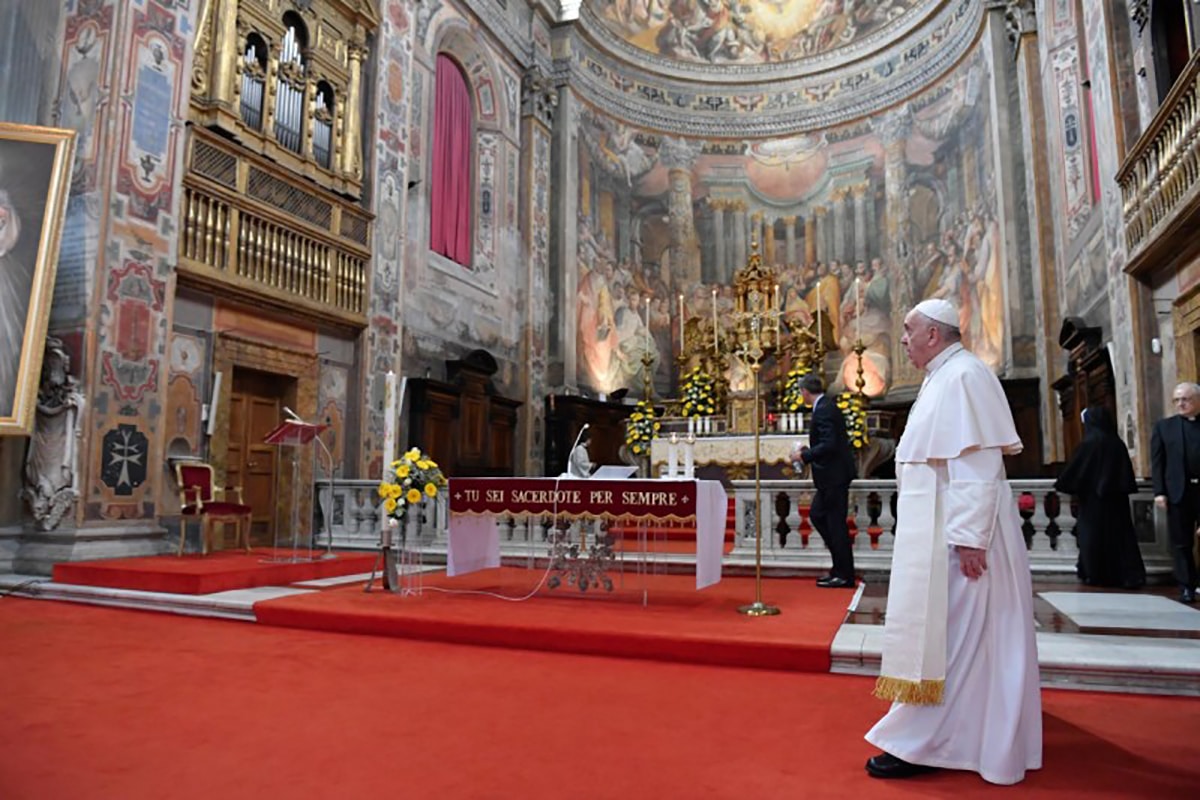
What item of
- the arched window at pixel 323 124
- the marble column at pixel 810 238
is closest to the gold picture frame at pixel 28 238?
the arched window at pixel 323 124

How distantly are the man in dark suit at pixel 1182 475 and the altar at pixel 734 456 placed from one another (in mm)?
6095

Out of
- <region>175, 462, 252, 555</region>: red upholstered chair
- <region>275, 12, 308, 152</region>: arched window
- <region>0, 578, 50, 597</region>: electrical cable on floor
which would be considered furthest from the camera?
<region>275, 12, 308, 152</region>: arched window

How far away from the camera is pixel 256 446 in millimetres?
9977

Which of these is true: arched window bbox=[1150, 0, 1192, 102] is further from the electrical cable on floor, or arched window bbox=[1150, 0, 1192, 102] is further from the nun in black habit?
the electrical cable on floor

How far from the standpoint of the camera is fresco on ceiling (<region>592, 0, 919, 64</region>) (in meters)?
18.7

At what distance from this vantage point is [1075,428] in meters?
11.0

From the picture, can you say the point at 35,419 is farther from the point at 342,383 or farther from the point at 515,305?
the point at 515,305

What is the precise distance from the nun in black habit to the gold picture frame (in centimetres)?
904

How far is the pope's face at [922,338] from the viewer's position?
3066 millimetres

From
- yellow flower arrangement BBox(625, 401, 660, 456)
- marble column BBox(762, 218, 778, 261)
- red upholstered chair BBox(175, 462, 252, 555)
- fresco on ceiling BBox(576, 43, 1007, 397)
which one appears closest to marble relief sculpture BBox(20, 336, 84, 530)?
red upholstered chair BBox(175, 462, 252, 555)

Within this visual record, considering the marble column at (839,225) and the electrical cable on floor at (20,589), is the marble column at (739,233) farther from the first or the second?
the electrical cable on floor at (20,589)

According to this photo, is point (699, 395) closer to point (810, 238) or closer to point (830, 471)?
point (810, 238)

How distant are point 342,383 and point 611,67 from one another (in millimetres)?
11166

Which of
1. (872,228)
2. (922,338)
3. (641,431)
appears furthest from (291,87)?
(872,228)
